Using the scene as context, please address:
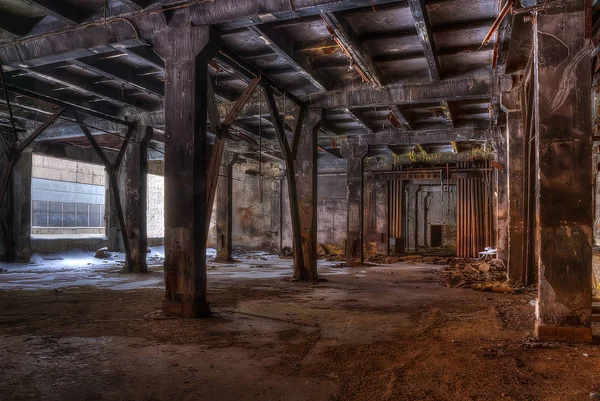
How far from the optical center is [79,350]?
397 cm

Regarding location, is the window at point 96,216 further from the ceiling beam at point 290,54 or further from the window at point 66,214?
the ceiling beam at point 290,54

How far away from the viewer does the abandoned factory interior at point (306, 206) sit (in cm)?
349

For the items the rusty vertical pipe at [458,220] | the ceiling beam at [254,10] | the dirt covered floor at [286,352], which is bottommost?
the dirt covered floor at [286,352]

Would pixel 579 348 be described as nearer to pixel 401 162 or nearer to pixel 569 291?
pixel 569 291

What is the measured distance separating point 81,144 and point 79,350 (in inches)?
541

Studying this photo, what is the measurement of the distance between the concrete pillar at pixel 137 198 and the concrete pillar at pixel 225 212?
12.4 ft

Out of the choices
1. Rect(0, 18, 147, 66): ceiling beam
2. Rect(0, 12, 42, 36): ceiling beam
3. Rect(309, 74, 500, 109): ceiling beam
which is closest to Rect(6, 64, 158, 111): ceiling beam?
Rect(0, 18, 147, 66): ceiling beam

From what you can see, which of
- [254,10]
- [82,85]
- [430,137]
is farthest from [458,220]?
[82,85]

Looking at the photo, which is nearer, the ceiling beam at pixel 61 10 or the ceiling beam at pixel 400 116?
the ceiling beam at pixel 61 10

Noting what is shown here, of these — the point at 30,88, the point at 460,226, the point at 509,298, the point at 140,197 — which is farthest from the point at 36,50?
the point at 460,226

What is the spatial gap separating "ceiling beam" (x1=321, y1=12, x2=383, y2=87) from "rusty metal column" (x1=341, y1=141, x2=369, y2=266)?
542cm

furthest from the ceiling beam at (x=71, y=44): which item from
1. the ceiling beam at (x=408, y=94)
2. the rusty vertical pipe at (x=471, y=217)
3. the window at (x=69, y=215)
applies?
the window at (x=69, y=215)

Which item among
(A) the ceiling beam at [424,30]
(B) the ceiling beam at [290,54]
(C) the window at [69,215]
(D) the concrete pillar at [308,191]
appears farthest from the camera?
(C) the window at [69,215]

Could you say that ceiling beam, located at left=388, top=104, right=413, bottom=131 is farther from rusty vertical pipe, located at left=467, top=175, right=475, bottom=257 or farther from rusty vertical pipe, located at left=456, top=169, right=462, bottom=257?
rusty vertical pipe, located at left=467, top=175, right=475, bottom=257
